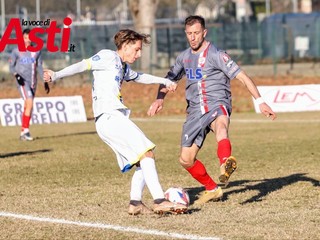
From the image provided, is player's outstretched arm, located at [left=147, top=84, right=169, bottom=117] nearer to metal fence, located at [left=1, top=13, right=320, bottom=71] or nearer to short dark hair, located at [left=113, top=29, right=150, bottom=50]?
short dark hair, located at [left=113, top=29, right=150, bottom=50]

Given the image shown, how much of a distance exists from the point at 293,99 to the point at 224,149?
1559 centimetres

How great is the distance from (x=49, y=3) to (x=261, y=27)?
83.6 feet

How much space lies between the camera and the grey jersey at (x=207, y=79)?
11484 millimetres

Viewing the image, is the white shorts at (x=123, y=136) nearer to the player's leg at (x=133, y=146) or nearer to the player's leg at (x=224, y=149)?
the player's leg at (x=133, y=146)

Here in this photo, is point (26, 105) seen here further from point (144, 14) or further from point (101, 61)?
point (144, 14)

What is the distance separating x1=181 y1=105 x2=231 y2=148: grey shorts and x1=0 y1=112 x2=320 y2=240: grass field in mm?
741

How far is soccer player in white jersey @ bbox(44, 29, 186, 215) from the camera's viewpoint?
1056 cm

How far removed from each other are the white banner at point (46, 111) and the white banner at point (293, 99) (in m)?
4.79

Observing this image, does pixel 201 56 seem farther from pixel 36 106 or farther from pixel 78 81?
pixel 78 81

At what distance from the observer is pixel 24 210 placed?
11.3 m

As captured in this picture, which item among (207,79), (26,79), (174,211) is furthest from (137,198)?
(26,79)

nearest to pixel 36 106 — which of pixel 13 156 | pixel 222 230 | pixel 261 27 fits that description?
pixel 13 156

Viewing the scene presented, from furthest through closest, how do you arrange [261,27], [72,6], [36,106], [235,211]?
[72,6], [261,27], [36,106], [235,211]

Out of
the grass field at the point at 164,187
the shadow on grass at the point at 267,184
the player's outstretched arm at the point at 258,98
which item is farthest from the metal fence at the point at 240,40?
the player's outstretched arm at the point at 258,98
